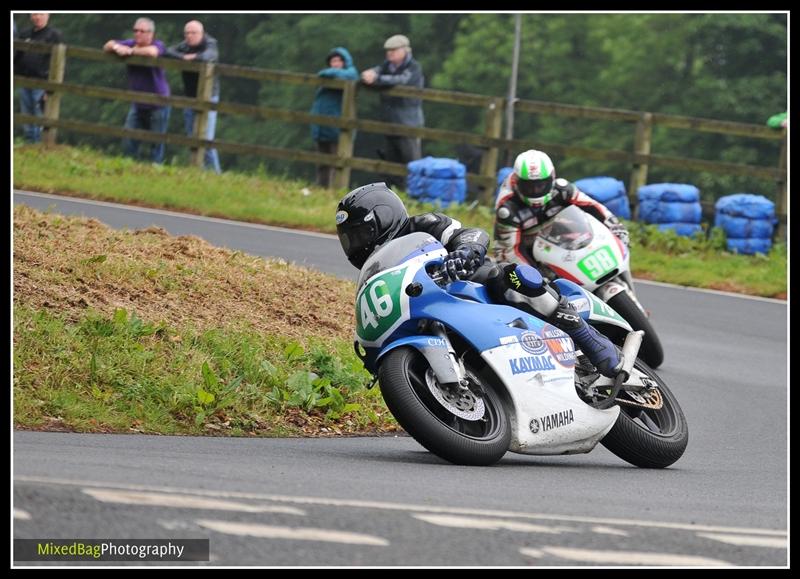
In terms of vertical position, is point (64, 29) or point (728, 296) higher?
point (64, 29)

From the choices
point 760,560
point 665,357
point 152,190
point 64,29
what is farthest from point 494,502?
point 64,29

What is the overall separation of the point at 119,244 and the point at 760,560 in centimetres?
733

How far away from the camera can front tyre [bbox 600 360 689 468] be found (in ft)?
26.8

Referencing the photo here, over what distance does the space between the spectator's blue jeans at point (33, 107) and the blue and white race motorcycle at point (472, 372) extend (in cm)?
1746

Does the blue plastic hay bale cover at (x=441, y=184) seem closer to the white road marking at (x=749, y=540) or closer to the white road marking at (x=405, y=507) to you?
the white road marking at (x=405, y=507)

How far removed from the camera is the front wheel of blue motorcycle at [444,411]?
7.33 metres

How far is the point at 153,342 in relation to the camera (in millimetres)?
9641

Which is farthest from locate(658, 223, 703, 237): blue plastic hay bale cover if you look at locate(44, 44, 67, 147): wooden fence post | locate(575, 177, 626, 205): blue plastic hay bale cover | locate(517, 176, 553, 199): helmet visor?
locate(44, 44, 67, 147): wooden fence post

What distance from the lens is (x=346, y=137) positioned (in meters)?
22.0

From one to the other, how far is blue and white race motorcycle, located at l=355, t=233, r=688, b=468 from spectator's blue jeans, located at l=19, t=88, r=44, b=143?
1746cm

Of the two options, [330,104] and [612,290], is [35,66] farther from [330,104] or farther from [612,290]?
[612,290]

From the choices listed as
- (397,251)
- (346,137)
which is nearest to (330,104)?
(346,137)

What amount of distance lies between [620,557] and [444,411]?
2.20m

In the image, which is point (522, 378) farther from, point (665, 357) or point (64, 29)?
point (64, 29)
